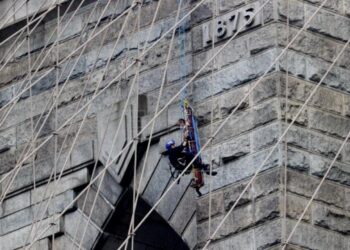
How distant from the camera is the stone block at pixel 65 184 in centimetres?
2181

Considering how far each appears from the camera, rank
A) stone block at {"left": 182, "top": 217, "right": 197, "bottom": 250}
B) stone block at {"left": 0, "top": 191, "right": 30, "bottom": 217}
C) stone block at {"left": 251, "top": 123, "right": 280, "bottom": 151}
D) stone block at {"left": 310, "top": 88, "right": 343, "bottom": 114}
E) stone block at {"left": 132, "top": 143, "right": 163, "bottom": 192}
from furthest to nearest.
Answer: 1. stone block at {"left": 0, "top": 191, "right": 30, "bottom": 217}
2. stone block at {"left": 132, "top": 143, "right": 163, "bottom": 192}
3. stone block at {"left": 182, "top": 217, "right": 197, "bottom": 250}
4. stone block at {"left": 310, "top": 88, "right": 343, "bottom": 114}
5. stone block at {"left": 251, "top": 123, "right": 280, "bottom": 151}

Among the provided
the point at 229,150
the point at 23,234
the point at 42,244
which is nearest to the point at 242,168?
the point at 229,150

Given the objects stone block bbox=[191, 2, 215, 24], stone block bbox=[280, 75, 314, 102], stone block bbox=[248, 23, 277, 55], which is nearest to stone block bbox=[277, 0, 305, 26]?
stone block bbox=[248, 23, 277, 55]

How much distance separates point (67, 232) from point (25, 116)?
1.57 m

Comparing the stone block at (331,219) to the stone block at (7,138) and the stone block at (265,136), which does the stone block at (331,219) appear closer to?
the stone block at (265,136)

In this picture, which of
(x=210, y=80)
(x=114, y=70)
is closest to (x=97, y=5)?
(x=114, y=70)

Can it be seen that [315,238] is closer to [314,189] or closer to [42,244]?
[314,189]

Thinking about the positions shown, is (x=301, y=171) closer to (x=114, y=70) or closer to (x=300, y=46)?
(x=300, y=46)

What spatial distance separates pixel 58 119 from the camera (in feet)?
73.9

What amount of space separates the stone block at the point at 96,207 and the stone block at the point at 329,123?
2.34 metres

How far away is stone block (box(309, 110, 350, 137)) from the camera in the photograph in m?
20.2

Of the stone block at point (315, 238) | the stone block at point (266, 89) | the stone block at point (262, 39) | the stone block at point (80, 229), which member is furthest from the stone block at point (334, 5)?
the stone block at point (80, 229)

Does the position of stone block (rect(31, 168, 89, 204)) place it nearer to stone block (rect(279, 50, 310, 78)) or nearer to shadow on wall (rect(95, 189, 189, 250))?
shadow on wall (rect(95, 189, 189, 250))

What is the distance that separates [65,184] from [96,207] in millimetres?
471
